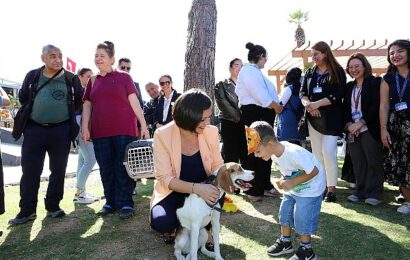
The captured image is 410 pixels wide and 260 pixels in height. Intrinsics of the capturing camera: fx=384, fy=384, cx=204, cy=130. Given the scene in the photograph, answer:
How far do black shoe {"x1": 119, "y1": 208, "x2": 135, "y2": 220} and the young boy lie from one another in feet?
6.28

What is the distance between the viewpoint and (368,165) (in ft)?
14.8

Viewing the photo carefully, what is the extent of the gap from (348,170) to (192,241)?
10.8 ft

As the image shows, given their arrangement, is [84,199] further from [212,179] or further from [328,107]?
[328,107]

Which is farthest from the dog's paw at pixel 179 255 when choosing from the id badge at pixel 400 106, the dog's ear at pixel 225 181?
the id badge at pixel 400 106

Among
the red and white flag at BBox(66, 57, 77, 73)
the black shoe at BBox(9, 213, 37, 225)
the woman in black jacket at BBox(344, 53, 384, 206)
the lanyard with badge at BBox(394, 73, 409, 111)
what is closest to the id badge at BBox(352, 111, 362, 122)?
the woman in black jacket at BBox(344, 53, 384, 206)

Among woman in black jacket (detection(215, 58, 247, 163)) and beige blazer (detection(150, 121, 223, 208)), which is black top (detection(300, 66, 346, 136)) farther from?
beige blazer (detection(150, 121, 223, 208))

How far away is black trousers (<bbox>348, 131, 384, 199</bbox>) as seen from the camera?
14.6 ft

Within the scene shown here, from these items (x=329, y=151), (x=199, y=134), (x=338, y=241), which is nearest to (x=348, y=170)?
(x=329, y=151)

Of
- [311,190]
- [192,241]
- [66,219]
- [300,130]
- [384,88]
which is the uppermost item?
[384,88]

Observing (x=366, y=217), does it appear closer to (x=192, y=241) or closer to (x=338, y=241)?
(x=338, y=241)

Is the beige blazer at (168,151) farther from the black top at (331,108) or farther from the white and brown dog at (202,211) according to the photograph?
the black top at (331,108)

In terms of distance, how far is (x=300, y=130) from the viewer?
490 cm

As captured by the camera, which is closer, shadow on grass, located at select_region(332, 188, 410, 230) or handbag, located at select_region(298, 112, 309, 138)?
shadow on grass, located at select_region(332, 188, 410, 230)

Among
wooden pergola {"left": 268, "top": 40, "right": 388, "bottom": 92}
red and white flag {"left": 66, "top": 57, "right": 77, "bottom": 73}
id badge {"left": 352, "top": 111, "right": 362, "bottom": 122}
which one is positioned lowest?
id badge {"left": 352, "top": 111, "right": 362, "bottom": 122}
